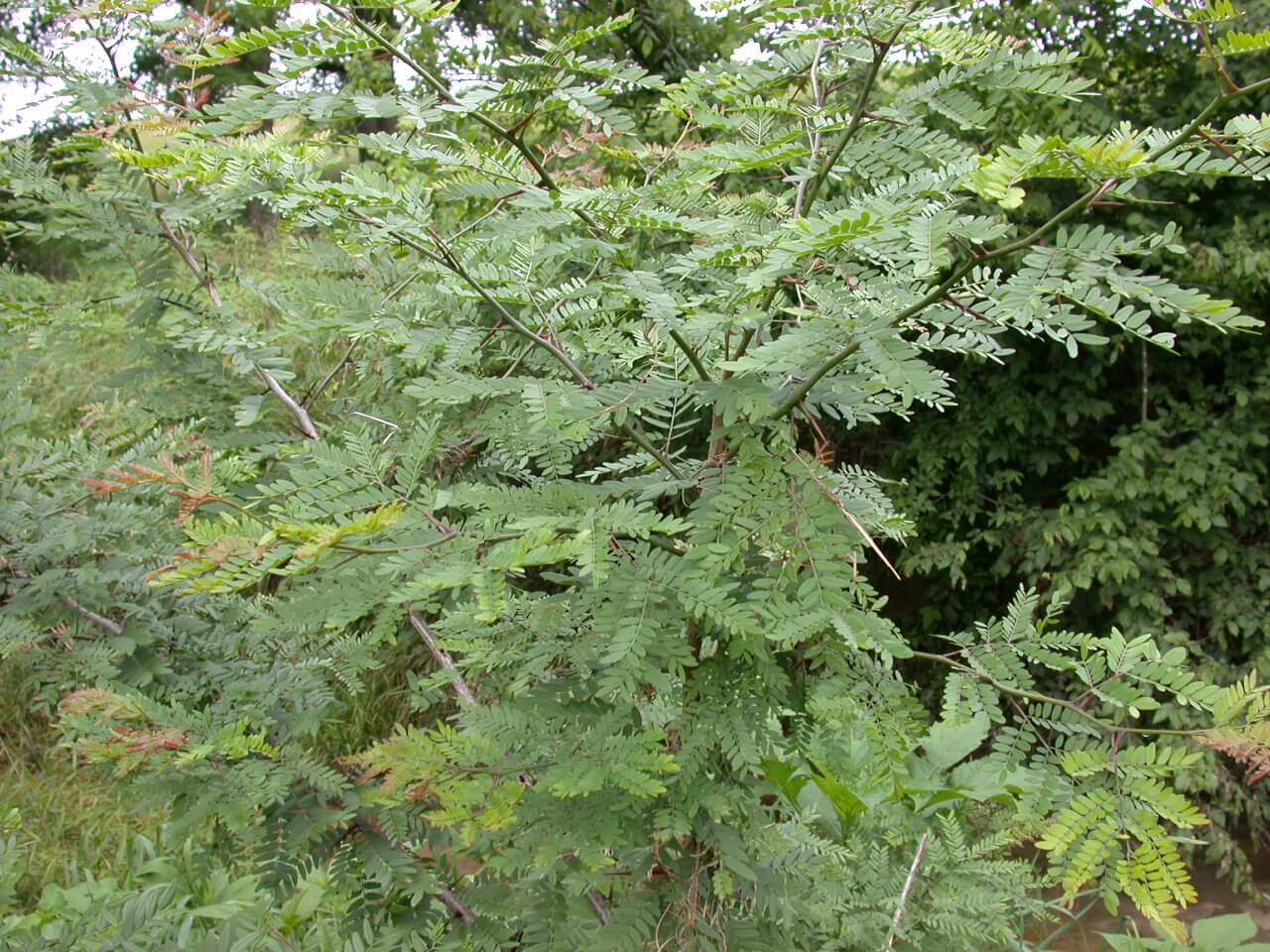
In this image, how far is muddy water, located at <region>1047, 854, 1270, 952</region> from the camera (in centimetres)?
339

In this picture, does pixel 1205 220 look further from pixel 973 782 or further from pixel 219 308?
pixel 219 308

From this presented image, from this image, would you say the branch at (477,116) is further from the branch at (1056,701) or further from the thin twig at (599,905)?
the thin twig at (599,905)

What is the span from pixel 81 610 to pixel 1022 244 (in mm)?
1819

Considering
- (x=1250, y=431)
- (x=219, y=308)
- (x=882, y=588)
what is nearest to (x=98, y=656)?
(x=219, y=308)

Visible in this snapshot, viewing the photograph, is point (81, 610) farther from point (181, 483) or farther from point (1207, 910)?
point (1207, 910)

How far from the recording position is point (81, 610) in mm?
1974

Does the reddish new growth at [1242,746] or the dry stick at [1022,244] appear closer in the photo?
the dry stick at [1022,244]

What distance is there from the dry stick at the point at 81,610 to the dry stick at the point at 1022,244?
144 centimetres

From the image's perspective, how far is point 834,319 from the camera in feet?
3.59

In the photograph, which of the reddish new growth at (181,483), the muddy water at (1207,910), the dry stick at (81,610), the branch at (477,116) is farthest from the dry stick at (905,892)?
the muddy water at (1207,910)

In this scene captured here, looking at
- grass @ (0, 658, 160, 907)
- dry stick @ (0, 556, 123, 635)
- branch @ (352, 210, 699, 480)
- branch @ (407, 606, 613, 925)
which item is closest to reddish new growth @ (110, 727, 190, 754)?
branch @ (407, 606, 613, 925)

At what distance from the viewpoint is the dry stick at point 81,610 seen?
6.37 ft

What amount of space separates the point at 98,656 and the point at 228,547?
1142 millimetres

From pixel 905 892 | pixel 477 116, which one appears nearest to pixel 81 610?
pixel 477 116
